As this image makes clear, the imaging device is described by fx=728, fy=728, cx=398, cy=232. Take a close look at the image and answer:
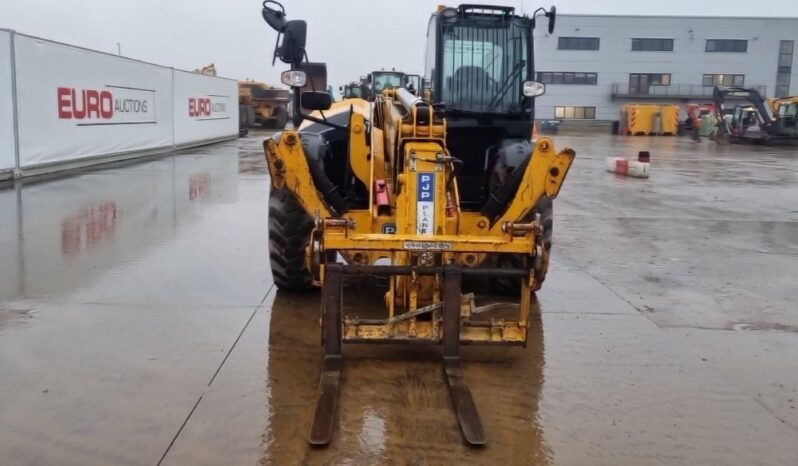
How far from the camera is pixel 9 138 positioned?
42.4ft

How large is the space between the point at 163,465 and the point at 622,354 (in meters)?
3.13

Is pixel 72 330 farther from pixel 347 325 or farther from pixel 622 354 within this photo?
pixel 622 354

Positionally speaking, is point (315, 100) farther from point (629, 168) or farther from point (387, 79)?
point (387, 79)

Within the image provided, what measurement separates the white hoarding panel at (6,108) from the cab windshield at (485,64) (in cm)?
954

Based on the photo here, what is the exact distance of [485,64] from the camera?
22.0 ft

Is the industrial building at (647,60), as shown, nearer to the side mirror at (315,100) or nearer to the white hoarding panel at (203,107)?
the white hoarding panel at (203,107)

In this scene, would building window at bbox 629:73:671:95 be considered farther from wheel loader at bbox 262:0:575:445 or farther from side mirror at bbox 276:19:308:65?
side mirror at bbox 276:19:308:65

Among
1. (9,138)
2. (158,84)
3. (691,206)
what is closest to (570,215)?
(691,206)

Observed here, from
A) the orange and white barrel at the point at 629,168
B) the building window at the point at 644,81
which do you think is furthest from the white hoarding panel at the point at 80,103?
the building window at the point at 644,81

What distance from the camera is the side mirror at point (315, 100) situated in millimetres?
5574

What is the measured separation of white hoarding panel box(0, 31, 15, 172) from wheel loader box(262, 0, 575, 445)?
8084mm

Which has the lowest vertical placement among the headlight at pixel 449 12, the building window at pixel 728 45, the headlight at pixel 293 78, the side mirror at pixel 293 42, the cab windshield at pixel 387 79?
the headlight at pixel 293 78

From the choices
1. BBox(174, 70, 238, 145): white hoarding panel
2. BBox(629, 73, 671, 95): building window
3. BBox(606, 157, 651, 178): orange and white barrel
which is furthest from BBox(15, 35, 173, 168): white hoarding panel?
BBox(629, 73, 671, 95): building window

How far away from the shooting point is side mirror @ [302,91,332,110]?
5.57 m
